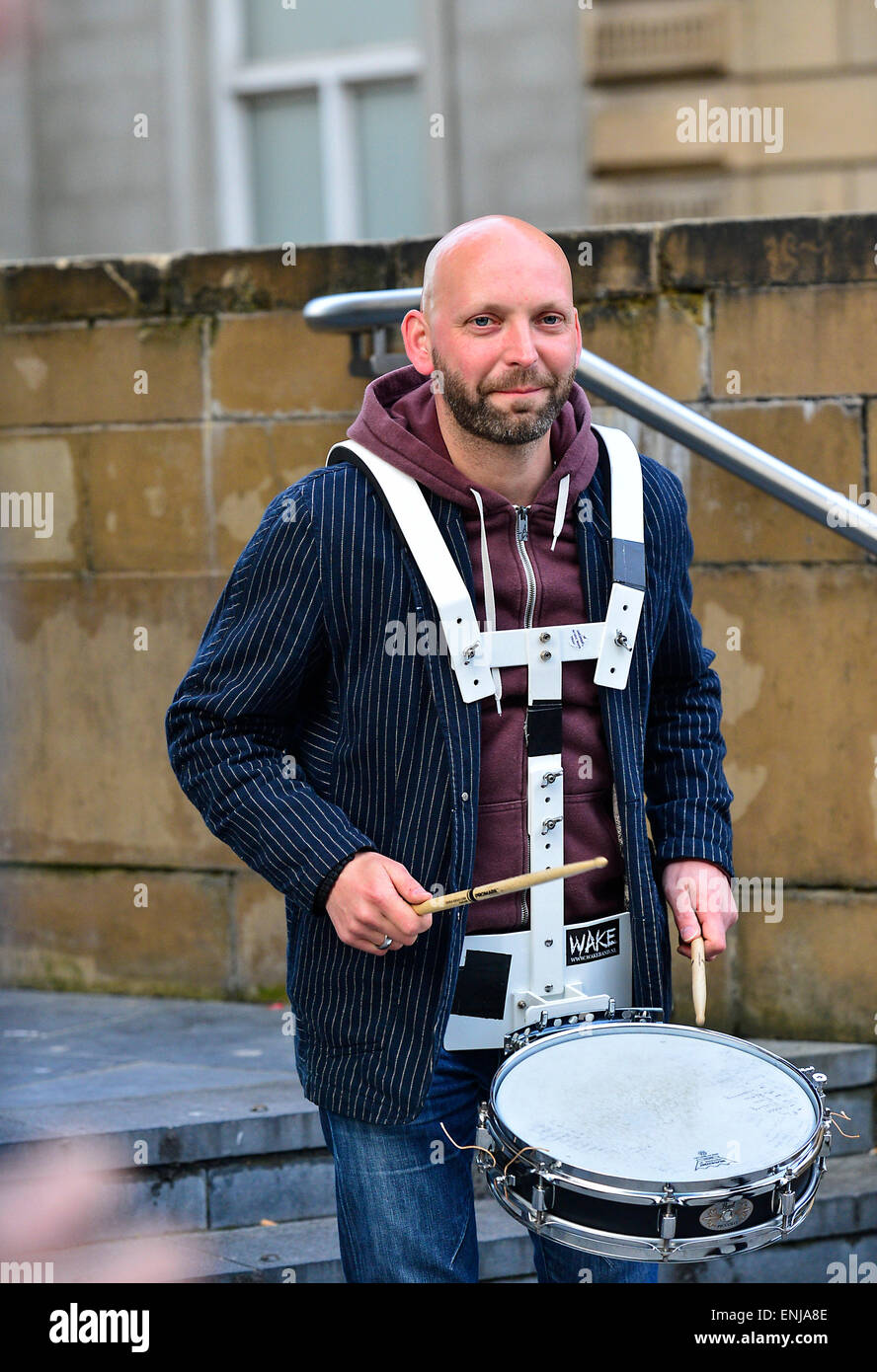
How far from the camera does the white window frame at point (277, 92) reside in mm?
9492

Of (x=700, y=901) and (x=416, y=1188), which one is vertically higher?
(x=700, y=901)

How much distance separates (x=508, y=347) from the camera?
226 centimetres

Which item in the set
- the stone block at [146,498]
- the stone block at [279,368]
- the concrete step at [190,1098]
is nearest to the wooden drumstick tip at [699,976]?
the concrete step at [190,1098]

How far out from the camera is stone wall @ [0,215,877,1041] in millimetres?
4234

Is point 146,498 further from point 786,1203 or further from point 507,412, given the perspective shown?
point 786,1203

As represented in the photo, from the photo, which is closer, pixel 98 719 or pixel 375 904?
pixel 375 904

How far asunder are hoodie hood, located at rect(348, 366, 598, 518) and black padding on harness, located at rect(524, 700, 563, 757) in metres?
0.28

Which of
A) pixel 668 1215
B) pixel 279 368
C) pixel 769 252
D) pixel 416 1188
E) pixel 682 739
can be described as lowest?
pixel 416 1188

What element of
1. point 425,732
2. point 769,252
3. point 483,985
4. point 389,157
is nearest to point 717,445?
point 769,252

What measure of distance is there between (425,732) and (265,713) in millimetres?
223

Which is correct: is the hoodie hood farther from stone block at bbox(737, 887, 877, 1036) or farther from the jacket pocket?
stone block at bbox(737, 887, 877, 1036)

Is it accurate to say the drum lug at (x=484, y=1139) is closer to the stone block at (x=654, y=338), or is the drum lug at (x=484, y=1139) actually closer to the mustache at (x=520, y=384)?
the mustache at (x=520, y=384)

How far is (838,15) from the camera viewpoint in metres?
7.92
